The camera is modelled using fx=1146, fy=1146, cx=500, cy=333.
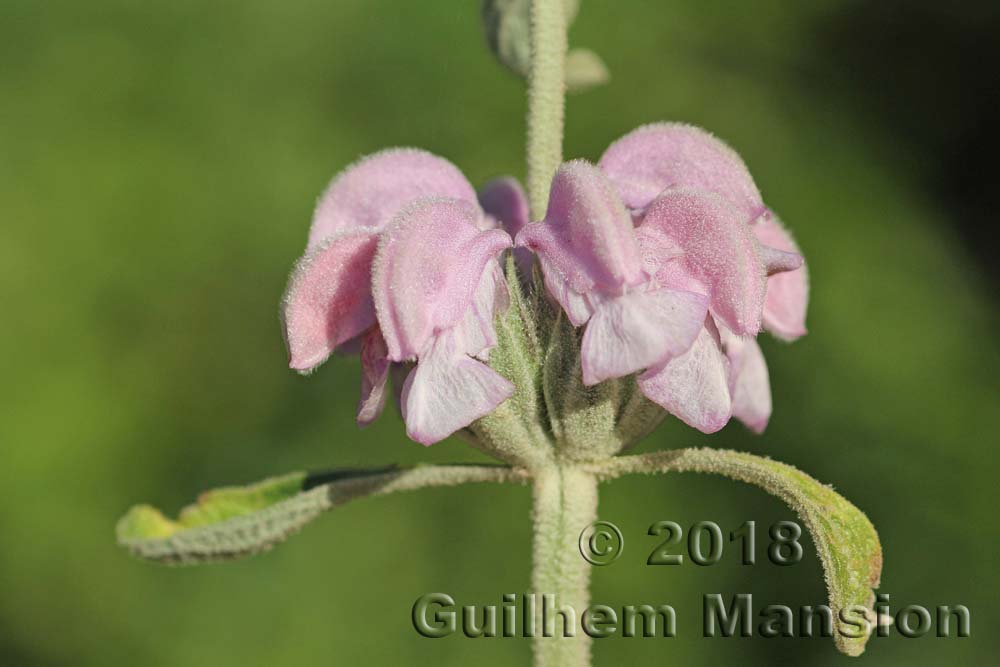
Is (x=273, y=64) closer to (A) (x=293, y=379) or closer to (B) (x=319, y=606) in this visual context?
(A) (x=293, y=379)

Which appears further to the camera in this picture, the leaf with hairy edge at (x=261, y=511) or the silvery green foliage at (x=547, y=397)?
the leaf with hairy edge at (x=261, y=511)

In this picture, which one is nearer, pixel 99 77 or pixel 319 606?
pixel 319 606

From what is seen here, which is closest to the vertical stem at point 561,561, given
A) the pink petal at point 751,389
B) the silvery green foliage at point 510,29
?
the pink petal at point 751,389

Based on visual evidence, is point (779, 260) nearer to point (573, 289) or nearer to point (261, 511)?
point (573, 289)

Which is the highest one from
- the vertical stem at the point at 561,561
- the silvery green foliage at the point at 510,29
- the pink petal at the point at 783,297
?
the silvery green foliage at the point at 510,29

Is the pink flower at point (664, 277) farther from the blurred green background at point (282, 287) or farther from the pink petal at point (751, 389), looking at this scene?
the blurred green background at point (282, 287)

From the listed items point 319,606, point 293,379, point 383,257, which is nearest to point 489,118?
point 293,379
